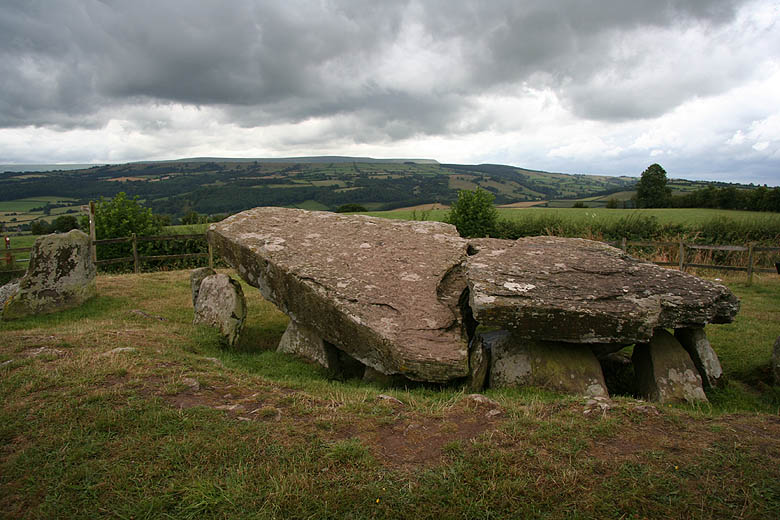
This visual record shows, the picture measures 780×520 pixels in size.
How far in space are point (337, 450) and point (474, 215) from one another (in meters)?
19.5

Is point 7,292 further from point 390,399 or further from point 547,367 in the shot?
point 547,367

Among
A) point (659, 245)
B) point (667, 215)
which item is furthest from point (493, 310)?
point (667, 215)

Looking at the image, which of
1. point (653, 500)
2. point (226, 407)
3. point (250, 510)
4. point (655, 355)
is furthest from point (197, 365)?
point (655, 355)

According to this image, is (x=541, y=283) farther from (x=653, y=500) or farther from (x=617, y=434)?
(x=653, y=500)

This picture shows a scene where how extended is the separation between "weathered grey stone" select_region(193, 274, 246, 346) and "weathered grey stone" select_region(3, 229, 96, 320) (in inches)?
160

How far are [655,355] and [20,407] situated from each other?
28.1 feet

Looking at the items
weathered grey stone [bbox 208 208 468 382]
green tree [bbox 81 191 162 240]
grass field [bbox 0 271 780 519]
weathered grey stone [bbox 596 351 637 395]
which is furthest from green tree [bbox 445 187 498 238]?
grass field [bbox 0 271 780 519]

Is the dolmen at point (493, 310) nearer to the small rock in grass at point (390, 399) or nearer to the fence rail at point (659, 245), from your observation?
the small rock in grass at point (390, 399)

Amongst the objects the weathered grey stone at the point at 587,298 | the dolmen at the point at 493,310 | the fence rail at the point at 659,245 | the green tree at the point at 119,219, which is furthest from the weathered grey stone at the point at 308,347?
the green tree at the point at 119,219

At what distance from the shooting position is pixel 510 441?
427 cm

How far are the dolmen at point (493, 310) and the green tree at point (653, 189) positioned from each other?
5025cm

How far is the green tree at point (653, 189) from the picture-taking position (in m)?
51.1

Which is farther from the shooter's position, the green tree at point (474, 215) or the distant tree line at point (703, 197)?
the distant tree line at point (703, 197)

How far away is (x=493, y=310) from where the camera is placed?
20.6 feet
